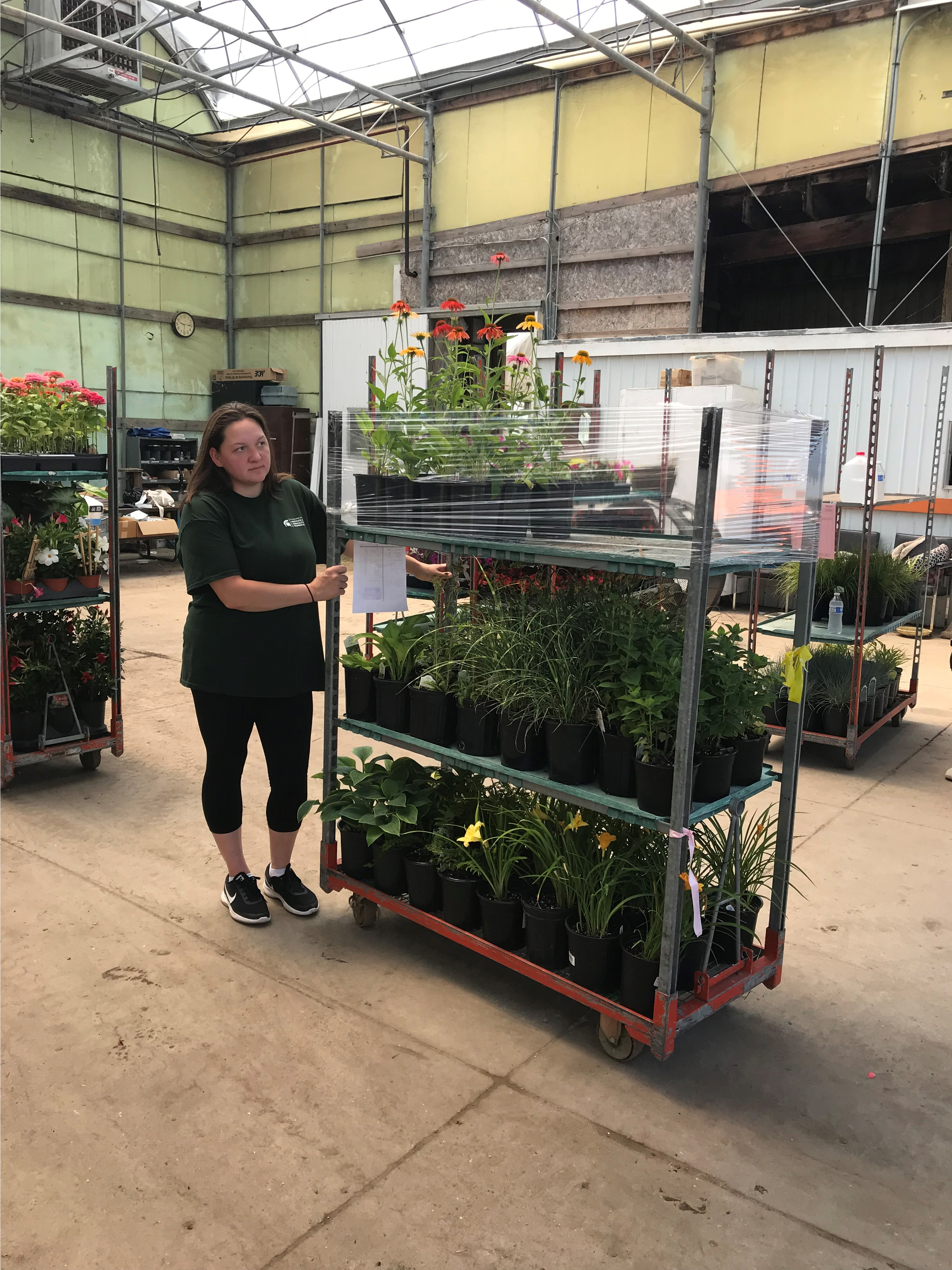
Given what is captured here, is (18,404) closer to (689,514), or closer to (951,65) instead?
(689,514)

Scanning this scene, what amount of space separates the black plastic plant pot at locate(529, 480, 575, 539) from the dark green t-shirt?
0.72m

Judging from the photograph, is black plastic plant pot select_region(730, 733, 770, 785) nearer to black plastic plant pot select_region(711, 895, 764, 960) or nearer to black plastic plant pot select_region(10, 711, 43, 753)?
black plastic plant pot select_region(711, 895, 764, 960)

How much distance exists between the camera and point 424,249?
1099cm

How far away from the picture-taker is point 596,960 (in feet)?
7.38

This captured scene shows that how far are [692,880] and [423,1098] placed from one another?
74 centimetres

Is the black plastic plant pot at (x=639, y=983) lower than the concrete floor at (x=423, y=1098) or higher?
higher

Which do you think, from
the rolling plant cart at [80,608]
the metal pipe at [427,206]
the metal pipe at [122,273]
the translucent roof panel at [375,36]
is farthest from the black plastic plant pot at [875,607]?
the metal pipe at [122,273]

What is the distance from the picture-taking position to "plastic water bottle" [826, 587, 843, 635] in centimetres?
460

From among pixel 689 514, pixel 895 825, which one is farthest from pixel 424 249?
pixel 689 514

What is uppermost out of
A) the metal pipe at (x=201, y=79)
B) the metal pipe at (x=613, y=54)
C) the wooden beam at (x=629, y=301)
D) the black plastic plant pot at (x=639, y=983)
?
the metal pipe at (x=201, y=79)

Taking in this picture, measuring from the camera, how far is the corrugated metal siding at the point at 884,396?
24.2 ft

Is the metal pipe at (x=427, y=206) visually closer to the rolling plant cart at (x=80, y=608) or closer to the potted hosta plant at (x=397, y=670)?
the rolling plant cart at (x=80, y=608)

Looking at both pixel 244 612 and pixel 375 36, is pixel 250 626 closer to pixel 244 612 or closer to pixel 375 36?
pixel 244 612

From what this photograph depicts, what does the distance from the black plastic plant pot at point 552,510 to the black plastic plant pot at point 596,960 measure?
93 cm
